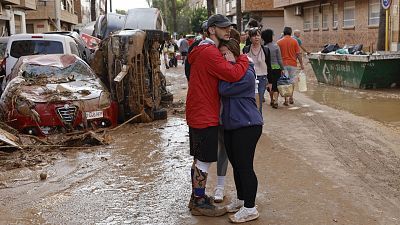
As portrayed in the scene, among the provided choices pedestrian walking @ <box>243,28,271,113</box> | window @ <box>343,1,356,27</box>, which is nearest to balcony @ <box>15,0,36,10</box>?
window @ <box>343,1,356,27</box>

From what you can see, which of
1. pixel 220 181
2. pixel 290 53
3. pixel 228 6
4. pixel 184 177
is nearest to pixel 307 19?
pixel 228 6

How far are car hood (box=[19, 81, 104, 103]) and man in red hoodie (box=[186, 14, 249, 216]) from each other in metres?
4.71

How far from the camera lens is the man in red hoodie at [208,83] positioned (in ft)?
14.5

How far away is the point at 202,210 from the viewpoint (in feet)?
15.8

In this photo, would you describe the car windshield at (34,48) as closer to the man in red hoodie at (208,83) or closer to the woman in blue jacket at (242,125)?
the man in red hoodie at (208,83)

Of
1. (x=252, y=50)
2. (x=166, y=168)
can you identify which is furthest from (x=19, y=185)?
(x=252, y=50)

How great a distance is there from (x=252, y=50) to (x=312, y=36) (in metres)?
22.7

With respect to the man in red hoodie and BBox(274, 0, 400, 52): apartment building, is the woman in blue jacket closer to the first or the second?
the man in red hoodie

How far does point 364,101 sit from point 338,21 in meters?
15.0

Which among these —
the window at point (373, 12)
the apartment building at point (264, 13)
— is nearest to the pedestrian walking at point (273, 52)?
the window at point (373, 12)

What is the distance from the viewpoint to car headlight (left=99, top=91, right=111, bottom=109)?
362 inches

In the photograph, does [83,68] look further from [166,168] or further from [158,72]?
[166,168]

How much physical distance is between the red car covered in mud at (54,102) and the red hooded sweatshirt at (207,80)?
4612mm

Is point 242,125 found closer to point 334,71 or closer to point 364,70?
point 364,70
